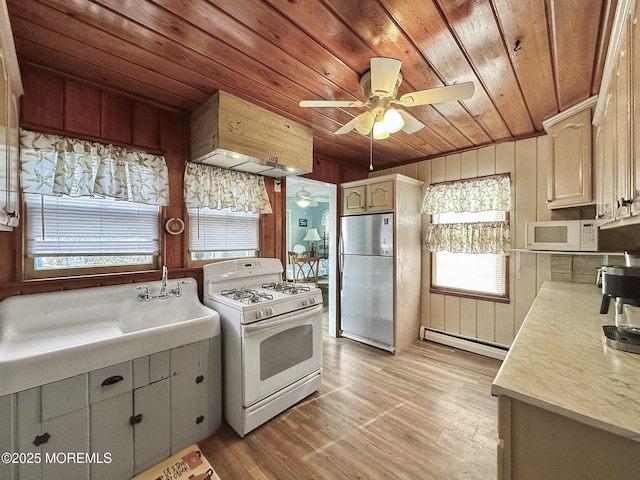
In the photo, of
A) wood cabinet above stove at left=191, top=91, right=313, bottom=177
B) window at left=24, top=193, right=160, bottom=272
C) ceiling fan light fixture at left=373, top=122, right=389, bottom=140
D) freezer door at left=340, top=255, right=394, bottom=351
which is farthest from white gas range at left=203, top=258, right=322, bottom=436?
ceiling fan light fixture at left=373, top=122, right=389, bottom=140

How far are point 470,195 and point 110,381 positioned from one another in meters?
3.43

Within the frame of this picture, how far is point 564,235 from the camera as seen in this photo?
2.28 meters

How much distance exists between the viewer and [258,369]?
5.97 feet

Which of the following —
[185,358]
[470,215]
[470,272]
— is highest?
[470,215]

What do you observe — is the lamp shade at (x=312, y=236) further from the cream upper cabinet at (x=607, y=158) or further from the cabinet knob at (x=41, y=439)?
the cabinet knob at (x=41, y=439)

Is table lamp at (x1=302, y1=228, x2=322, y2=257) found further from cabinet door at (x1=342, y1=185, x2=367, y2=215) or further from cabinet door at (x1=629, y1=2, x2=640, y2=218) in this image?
cabinet door at (x1=629, y1=2, x2=640, y2=218)

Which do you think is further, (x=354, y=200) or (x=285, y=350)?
(x=354, y=200)

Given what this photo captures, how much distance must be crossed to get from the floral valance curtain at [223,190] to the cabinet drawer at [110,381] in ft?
Answer: 3.96

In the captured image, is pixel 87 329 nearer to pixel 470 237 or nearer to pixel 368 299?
pixel 368 299

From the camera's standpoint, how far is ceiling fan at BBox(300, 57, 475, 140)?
1320mm

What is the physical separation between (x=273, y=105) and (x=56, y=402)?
214 cm

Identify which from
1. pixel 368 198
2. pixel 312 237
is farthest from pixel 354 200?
pixel 312 237

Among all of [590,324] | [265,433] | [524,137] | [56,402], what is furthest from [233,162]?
[524,137]

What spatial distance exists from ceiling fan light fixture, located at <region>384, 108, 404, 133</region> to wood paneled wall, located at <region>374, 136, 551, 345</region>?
1.91m
